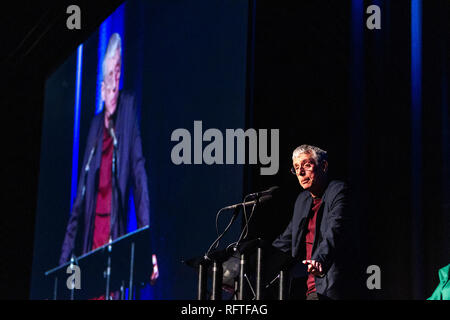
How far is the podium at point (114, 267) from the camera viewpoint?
182 inches

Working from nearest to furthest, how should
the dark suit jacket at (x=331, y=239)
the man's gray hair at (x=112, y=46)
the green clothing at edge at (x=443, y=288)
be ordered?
the green clothing at edge at (x=443, y=288) → the dark suit jacket at (x=331, y=239) → the man's gray hair at (x=112, y=46)

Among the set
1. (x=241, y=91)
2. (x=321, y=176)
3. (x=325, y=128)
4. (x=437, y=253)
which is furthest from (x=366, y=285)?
(x=241, y=91)

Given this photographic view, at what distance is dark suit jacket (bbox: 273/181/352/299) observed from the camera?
3092 mm

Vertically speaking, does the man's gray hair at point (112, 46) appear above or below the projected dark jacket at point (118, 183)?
above

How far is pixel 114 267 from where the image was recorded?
4.93 metres

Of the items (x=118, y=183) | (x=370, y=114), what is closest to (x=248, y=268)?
(x=370, y=114)

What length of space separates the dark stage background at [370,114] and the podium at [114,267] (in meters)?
0.69

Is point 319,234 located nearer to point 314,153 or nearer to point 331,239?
point 331,239

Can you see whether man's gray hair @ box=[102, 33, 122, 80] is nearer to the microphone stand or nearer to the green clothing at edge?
the microphone stand

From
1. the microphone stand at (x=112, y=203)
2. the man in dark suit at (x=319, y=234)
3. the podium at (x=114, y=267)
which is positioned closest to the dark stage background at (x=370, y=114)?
the man in dark suit at (x=319, y=234)

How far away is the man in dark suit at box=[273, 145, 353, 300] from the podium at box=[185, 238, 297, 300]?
0.80ft

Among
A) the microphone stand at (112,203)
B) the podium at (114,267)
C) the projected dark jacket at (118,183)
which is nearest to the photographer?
the podium at (114,267)

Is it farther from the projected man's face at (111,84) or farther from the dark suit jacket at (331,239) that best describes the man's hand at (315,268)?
the projected man's face at (111,84)

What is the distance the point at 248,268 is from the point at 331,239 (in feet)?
1.62
